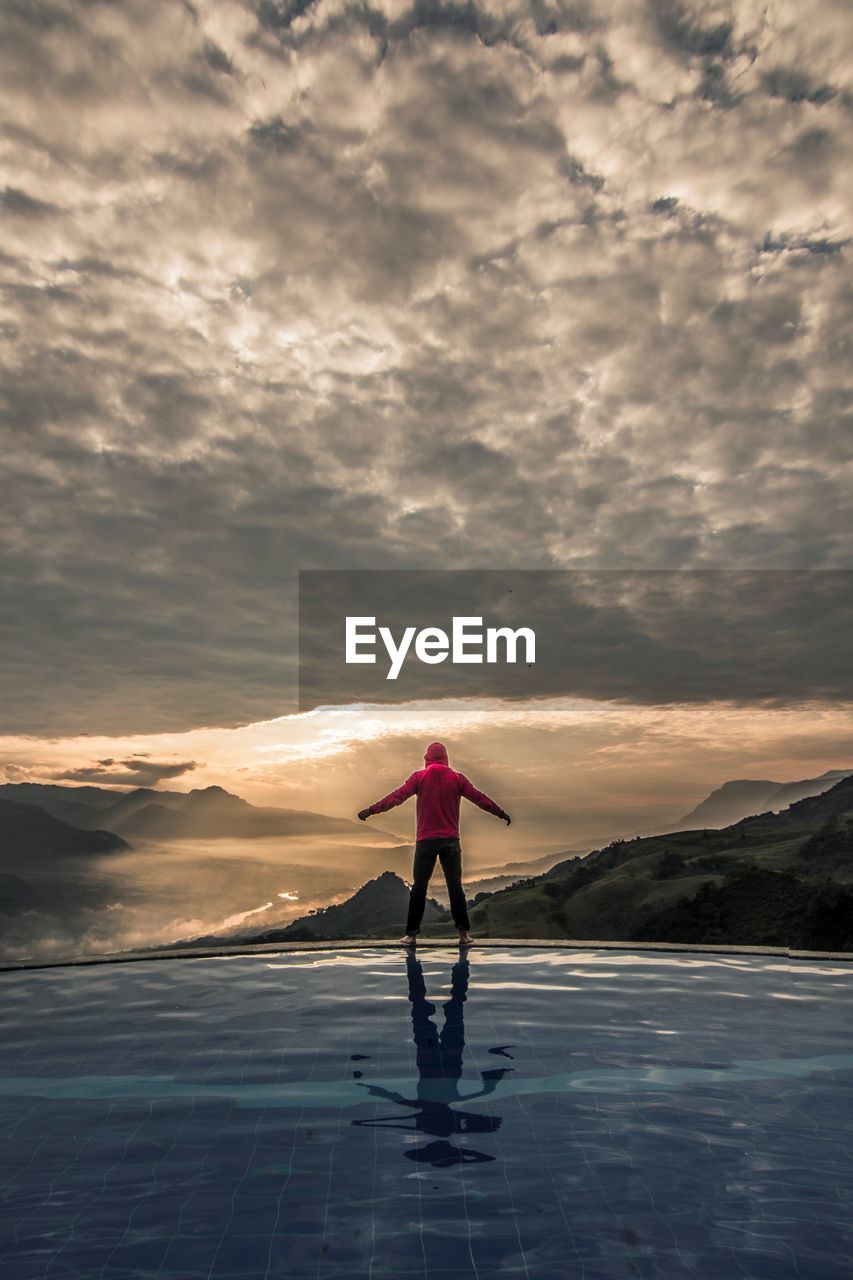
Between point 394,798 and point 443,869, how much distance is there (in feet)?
4.24

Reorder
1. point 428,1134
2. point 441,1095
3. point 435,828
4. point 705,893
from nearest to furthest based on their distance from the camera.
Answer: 1. point 428,1134
2. point 441,1095
3. point 435,828
4. point 705,893

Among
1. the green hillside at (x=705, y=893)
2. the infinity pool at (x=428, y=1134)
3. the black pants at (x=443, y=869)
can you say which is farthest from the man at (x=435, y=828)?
the green hillside at (x=705, y=893)

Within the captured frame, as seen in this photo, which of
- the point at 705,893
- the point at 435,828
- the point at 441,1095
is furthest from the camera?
the point at 705,893

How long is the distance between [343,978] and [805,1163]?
6241mm

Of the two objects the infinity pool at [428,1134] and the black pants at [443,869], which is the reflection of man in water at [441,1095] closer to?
the infinity pool at [428,1134]

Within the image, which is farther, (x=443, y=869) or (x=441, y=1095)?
(x=443, y=869)

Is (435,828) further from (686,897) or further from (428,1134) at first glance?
(686,897)

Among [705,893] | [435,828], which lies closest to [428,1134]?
[435,828]

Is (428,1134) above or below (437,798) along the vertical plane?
below

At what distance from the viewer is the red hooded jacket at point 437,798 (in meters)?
13.0

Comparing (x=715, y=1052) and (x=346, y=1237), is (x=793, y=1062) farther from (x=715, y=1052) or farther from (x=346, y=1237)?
(x=346, y=1237)

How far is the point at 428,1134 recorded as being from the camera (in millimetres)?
5395

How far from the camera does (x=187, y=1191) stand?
4.72 m

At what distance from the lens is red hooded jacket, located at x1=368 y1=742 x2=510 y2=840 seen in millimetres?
12984
